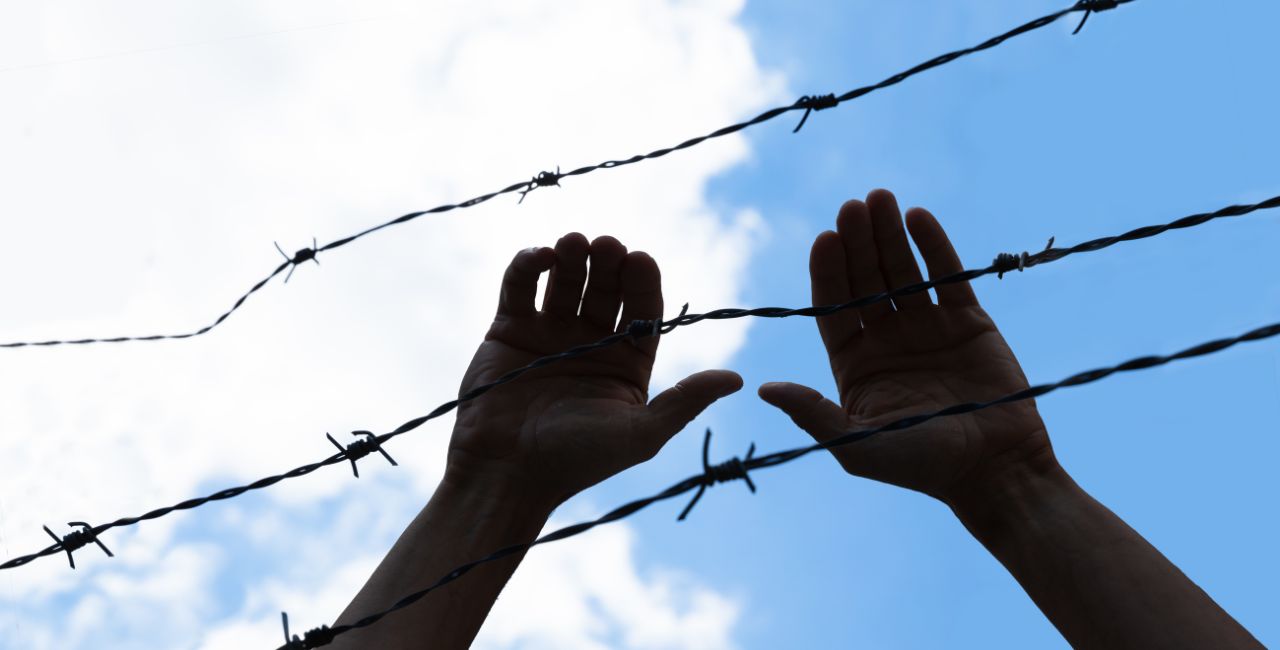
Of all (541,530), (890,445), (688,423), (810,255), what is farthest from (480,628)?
(810,255)

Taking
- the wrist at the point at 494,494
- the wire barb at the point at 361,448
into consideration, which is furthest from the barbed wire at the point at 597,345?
the wrist at the point at 494,494

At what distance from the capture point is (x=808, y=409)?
72.6 inches

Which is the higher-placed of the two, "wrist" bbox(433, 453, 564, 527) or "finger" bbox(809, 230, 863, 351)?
"finger" bbox(809, 230, 863, 351)

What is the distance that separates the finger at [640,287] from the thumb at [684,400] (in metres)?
0.29

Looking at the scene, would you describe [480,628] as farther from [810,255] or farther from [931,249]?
[931,249]

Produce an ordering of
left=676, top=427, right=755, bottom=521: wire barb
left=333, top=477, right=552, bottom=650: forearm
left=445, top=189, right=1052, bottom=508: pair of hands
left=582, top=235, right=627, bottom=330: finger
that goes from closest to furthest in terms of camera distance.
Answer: left=676, top=427, right=755, bottom=521: wire barb < left=333, top=477, right=552, bottom=650: forearm < left=445, top=189, right=1052, bottom=508: pair of hands < left=582, top=235, right=627, bottom=330: finger

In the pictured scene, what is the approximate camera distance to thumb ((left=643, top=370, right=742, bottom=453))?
191 centimetres

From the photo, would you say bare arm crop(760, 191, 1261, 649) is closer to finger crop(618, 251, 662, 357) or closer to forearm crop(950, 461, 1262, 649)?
forearm crop(950, 461, 1262, 649)

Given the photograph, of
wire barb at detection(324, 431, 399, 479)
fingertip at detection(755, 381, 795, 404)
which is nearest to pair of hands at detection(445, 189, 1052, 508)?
fingertip at detection(755, 381, 795, 404)

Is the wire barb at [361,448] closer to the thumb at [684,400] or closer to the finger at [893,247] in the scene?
the thumb at [684,400]

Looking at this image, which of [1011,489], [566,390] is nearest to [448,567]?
[566,390]

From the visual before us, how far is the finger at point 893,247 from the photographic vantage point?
2119 mm

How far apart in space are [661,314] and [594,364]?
0.72 feet

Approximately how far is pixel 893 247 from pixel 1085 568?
0.84m
